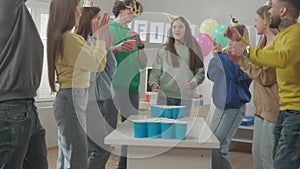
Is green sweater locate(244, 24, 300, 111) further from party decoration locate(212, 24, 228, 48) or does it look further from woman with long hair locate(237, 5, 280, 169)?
party decoration locate(212, 24, 228, 48)

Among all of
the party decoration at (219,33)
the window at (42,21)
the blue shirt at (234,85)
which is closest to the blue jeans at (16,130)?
the blue shirt at (234,85)

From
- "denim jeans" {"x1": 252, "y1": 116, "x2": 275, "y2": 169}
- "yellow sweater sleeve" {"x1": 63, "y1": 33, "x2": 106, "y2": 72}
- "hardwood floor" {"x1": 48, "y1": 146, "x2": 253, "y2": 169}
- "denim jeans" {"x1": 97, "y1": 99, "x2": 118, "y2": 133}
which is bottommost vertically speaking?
"hardwood floor" {"x1": 48, "y1": 146, "x2": 253, "y2": 169}

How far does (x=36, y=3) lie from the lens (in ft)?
14.1

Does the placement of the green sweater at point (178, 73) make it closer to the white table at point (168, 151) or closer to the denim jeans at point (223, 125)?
the denim jeans at point (223, 125)

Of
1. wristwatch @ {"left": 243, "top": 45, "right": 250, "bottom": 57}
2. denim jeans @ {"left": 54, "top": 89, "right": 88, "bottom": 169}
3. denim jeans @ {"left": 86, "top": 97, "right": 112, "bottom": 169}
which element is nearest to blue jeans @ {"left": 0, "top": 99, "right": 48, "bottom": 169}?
denim jeans @ {"left": 54, "top": 89, "right": 88, "bottom": 169}

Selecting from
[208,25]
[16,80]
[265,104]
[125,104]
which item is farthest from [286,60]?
[208,25]

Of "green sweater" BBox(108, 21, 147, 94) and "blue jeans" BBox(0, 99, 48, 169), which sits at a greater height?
"green sweater" BBox(108, 21, 147, 94)

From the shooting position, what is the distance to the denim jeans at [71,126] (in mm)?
2016

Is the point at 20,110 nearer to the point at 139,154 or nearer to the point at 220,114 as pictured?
the point at 139,154

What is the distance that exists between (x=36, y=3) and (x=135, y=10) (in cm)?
239

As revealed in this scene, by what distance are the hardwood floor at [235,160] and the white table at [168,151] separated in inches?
81.5

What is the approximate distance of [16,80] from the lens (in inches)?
57.8


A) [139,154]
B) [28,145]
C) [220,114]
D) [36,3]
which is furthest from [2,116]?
[36,3]

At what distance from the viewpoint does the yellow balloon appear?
4723 mm
